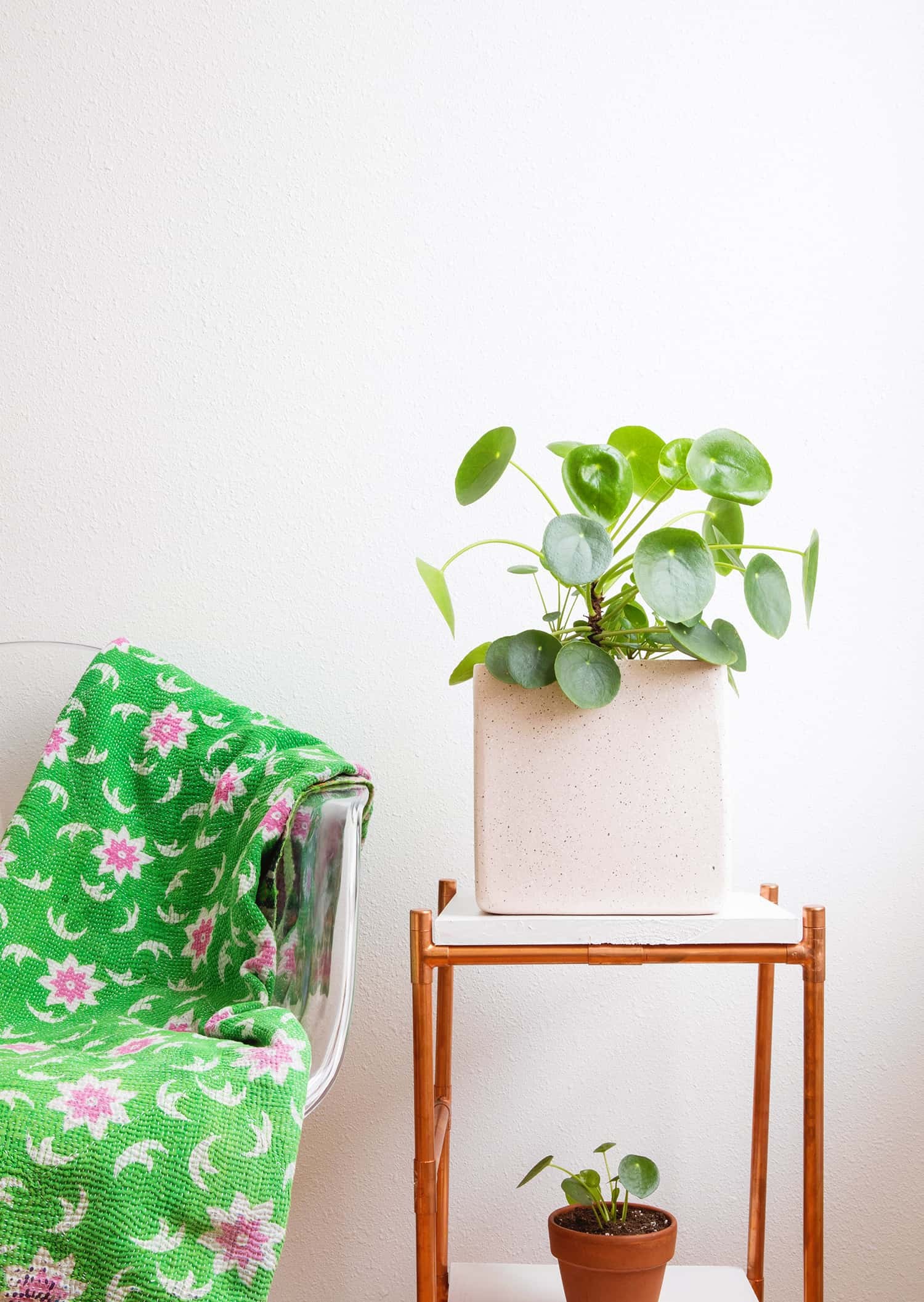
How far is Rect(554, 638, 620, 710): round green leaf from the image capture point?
0.87 meters

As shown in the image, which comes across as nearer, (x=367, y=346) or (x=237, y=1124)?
(x=237, y=1124)

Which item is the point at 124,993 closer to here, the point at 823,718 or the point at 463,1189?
the point at 463,1189

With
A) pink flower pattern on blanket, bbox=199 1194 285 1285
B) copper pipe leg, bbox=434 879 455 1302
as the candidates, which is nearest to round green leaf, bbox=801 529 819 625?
copper pipe leg, bbox=434 879 455 1302

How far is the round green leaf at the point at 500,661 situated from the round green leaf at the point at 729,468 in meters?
0.21

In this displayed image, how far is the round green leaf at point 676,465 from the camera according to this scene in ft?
2.94

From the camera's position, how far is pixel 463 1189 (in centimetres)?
125

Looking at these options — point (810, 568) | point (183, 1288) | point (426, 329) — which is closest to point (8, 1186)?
point (183, 1288)

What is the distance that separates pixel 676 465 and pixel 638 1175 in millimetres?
697

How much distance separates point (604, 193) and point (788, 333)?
0.29 metres

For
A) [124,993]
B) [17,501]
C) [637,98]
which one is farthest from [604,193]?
[124,993]

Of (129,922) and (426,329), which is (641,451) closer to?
(426,329)

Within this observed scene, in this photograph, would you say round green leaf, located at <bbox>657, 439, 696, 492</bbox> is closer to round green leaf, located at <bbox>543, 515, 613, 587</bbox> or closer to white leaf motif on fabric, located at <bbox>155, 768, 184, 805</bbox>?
round green leaf, located at <bbox>543, 515, 613, 587</bbox>

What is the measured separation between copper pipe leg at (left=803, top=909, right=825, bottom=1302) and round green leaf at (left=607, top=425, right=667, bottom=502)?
1.29 feet

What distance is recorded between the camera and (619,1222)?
103 centimetres
